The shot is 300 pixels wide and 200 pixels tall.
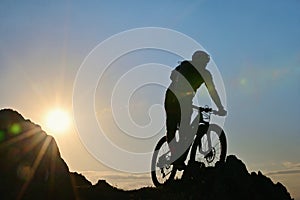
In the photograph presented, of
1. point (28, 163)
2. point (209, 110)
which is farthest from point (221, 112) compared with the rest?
point (28, 163)

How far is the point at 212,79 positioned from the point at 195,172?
2.80m

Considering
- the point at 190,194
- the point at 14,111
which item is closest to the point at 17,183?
the point at 14,111

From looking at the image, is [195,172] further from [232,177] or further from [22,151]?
[22,151]

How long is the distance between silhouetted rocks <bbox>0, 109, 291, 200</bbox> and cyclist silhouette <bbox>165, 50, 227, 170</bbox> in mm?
736

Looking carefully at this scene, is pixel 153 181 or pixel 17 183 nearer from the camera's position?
pixel 17 183

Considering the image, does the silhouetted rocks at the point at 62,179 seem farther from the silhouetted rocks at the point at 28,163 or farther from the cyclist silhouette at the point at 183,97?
the cyclist silhouette at the point at 183,97

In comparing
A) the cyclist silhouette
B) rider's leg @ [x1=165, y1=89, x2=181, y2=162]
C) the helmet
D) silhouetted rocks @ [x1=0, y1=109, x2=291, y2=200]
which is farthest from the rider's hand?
the helmet

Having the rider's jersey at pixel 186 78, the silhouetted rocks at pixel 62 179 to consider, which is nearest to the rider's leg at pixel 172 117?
the rider's jersey at pixel 186 78

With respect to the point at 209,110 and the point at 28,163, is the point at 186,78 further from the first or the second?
the point at 28,163

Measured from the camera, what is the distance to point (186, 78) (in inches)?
601

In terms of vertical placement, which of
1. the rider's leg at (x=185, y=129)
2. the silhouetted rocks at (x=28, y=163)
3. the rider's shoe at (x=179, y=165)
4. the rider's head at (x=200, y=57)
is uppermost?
the rider's head at (x=200, y=57)

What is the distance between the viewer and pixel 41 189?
1338 centimetres

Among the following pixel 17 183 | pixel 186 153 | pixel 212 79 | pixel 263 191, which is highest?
pixel 212 79

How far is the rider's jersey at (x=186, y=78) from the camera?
15.2 m
